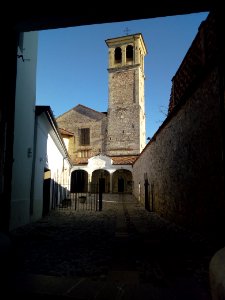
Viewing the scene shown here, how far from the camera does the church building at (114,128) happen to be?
30.9 metres

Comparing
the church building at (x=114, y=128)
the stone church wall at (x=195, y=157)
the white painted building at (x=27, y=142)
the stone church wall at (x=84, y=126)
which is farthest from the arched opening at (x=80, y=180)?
the stone church wall at (x=195, y=157)

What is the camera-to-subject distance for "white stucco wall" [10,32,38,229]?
6.94 meters

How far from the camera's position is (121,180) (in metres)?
31.3

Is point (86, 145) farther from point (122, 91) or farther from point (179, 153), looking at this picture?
point (179, 153)

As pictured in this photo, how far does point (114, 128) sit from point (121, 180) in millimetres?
6710

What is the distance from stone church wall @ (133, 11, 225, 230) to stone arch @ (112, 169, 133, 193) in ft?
69.8

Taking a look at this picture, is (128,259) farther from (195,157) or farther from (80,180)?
(80,180)

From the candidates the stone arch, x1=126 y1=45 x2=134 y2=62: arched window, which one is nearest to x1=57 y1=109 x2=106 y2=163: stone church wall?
the stone arch

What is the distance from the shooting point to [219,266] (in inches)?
79.7

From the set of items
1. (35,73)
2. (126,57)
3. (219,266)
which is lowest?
(219,266)

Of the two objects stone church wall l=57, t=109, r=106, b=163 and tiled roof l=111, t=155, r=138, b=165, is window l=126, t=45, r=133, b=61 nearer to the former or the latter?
stone church wall l=57, t=109, r=106, b=163

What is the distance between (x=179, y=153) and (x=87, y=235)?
3378mm

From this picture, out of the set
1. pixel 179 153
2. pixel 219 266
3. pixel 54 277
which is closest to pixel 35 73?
pixel 179 153

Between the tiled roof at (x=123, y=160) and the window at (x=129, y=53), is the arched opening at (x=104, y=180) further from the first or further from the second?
the window at (x=129, y=53)
